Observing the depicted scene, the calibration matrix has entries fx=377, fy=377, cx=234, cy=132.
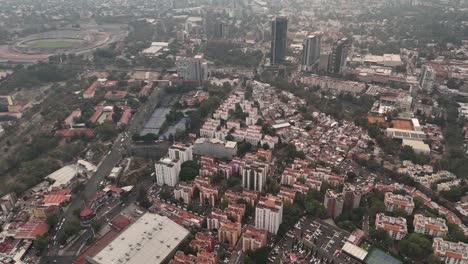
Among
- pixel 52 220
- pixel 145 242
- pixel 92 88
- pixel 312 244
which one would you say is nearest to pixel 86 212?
pixel 52 220

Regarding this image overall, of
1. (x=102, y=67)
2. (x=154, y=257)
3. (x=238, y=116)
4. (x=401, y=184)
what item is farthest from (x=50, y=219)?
(x=102, y=67)

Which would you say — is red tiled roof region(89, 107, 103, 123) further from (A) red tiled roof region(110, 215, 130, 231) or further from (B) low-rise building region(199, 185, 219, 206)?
(B) low-rise building region(199, 185, 219, 206)

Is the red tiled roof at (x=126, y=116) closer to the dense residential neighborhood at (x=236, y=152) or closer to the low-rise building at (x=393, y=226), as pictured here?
the dense residential neighborhood at (x=236, y=152)

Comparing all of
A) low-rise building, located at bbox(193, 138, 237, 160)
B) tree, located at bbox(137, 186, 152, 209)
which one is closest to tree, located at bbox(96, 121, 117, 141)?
low-rise building, located at bbox(193, 138, 237, 160)

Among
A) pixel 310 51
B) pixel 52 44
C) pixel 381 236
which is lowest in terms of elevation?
pixel 381 236

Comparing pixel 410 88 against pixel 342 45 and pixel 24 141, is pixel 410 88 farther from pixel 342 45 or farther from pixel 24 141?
pixel 24 141

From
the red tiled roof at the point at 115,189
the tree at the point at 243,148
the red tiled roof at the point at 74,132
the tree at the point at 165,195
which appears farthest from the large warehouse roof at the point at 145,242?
the red tiled roof at the point at 74,132

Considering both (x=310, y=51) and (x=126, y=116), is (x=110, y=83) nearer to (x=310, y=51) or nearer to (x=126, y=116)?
(x=126, y=116)
